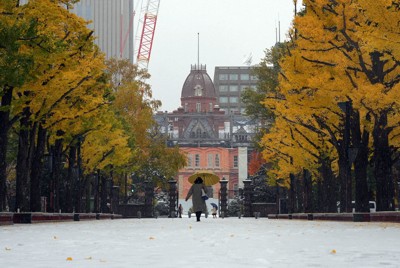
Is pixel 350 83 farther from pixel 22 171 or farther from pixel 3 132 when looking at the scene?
pixel 22 171

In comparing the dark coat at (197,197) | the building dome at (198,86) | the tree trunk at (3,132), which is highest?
the building dome at (198,86)

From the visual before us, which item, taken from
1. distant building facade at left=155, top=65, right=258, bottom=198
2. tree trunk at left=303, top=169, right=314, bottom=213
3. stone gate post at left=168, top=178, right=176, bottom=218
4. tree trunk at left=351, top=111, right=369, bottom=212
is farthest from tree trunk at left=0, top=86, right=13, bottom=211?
distant building facade at left=155, top=65, right=258, bottom=198

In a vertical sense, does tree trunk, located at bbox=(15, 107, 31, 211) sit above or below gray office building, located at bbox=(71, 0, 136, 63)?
below

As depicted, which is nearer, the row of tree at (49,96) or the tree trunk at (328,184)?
the row of tree at (49,96)

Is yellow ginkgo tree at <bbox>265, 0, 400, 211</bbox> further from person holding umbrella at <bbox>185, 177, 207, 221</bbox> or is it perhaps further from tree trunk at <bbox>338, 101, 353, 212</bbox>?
person holding umbrella at <bbox>185, 177, 207, 221</bbox>

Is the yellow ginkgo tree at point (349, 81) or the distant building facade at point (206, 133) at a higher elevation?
the distant building facade at point (206, 133)

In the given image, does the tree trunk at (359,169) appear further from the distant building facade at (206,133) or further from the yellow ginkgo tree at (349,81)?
the distant building facade at (206,133)

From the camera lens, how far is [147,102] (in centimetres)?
6450

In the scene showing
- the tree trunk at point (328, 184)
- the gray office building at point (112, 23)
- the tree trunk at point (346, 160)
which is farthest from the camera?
the gray office building at point (112, 23)

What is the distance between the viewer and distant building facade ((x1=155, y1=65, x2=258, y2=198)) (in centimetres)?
13988

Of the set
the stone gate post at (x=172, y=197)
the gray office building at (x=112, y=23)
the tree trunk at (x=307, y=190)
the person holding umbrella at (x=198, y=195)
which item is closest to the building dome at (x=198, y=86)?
the gray office building at (x=112, y=23)

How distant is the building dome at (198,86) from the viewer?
591ft

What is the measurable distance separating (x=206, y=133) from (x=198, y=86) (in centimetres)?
2518

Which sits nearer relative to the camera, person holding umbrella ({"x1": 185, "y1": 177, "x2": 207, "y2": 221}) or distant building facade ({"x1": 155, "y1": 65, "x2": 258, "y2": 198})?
person holding umbrella ({"x1": 185, "y1": 177, "x2": 207, "y2": 221})
